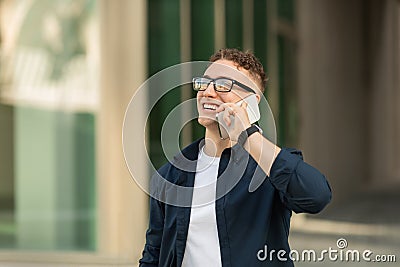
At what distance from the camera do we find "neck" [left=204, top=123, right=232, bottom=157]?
8.39 ft

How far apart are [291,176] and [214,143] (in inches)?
13.8

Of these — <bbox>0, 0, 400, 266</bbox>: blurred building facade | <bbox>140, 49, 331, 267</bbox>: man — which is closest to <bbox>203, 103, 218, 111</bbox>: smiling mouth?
<bbox>140, 49, 331, 267</bbox>: man

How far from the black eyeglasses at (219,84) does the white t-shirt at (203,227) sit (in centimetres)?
25

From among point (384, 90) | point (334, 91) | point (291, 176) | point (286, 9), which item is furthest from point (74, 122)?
point (384, 90)

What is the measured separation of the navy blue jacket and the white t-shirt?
2cm

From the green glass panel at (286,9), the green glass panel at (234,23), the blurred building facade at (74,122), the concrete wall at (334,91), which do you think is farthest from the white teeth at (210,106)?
the concrete wall at (334,91)

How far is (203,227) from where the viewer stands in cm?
253

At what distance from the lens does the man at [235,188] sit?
2.35m

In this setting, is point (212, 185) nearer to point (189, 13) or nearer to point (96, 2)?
point (96, 2)

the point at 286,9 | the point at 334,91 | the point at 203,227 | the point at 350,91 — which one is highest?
the point at 286,9

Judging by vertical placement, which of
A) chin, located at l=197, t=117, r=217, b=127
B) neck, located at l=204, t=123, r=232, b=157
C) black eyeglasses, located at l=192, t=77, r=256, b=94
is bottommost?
neck, located at l=204, t=123, r=232, b=157

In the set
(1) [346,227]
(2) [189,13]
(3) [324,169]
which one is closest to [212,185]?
(2) [189,13]

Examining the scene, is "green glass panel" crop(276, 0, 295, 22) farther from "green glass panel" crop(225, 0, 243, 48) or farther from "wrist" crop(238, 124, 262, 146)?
"wrist" crop(238, 124, 262, 146)

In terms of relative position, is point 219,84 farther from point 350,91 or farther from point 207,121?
point 350,91
